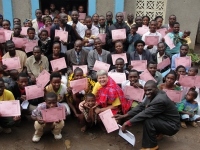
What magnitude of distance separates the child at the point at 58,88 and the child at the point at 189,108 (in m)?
1.92

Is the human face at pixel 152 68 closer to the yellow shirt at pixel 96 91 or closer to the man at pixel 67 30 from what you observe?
the yellow shirt at pixel 96 91

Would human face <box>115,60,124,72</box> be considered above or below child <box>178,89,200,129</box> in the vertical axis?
above

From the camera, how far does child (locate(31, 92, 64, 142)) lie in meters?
3.67

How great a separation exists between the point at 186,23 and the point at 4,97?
248 inches

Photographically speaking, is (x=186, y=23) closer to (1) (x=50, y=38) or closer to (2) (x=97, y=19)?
(2) (x=97, y=19)

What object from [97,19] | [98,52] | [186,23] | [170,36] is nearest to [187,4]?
[186,23]

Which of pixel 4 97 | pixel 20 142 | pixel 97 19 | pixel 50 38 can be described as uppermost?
pixel 97 19

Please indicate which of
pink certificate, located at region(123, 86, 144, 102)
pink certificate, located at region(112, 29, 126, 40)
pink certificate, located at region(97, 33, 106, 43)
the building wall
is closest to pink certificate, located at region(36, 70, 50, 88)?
pink certificate, located at region(123, 86, 144, 102)

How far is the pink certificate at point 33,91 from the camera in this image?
404cm

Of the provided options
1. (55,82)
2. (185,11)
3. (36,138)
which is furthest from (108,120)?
(185,11)

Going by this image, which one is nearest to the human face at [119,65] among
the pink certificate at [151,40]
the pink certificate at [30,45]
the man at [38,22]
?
the pink certificate at [151,40]

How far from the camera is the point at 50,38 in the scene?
5.44 m

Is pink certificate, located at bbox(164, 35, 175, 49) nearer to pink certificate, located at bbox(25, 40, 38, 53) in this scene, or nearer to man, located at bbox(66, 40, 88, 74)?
man, located at bbox(66, 40, 88, 74)

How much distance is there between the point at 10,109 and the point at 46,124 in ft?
1.83
